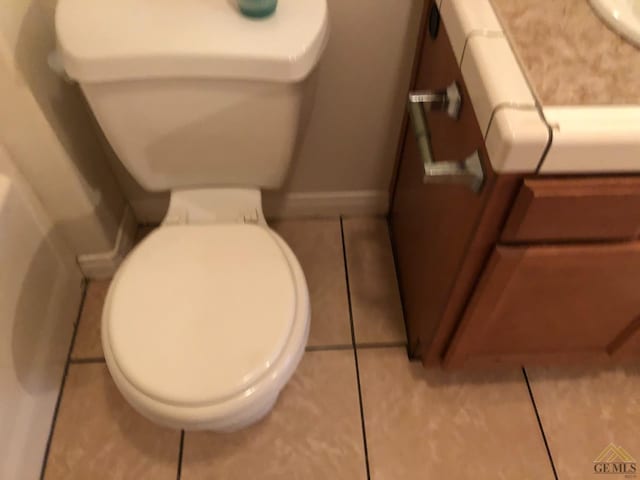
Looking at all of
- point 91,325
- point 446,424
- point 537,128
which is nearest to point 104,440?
point 91,325

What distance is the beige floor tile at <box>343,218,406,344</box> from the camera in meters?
1.38

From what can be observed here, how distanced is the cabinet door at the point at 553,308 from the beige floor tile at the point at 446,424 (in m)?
0.16

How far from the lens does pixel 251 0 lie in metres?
0.86

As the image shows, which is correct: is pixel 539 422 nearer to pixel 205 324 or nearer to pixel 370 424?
pixel 370 424

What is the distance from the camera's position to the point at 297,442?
4.01 feet

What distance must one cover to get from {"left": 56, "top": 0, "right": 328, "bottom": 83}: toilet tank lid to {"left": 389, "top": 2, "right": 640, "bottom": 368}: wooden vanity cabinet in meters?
0.25

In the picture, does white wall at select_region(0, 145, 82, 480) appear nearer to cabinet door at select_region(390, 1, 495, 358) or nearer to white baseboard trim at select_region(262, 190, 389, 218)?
white baseboard trim at select_region(262, 190, 389, 218)

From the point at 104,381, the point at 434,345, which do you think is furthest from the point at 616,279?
the point at 104,381

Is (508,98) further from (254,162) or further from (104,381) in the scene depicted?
(104,381)

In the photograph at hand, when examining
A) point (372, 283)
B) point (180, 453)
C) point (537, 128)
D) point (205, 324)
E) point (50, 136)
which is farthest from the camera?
point (372, 283)

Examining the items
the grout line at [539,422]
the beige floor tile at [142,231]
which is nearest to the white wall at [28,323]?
the beige floor tile at [142,231]

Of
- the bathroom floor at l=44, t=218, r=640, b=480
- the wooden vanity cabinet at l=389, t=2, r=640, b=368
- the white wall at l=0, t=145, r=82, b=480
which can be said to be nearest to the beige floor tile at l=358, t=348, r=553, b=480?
the bathroom floor at l=44, t=218, r=640, b=480

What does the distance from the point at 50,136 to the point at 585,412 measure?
133cm

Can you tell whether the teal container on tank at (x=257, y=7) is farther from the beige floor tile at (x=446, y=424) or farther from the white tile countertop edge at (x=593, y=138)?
the beige floor tile at (x=446, y=424)
